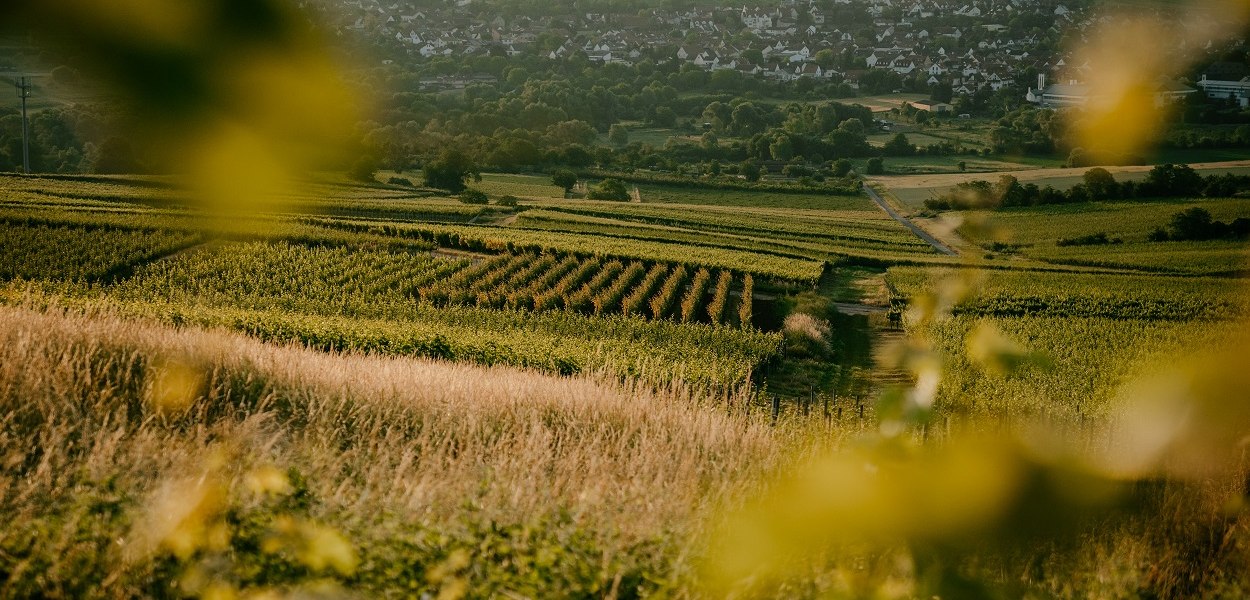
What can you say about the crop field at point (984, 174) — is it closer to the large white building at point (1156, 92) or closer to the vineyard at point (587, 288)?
the vineyard at point (587, 288)

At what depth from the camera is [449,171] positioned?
76.8 metres

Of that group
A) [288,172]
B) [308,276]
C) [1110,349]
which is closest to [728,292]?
[1110,349]

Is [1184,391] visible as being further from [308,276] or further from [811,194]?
[811,194]

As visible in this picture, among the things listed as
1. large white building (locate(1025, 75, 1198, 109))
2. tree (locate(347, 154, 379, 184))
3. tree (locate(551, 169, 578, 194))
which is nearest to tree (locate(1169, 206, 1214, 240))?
tree (locate(551, 169, 578, 194))

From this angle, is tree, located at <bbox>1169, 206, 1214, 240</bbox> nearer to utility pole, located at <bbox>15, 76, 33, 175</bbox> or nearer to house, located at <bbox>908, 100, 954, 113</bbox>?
house, located at <bbox>908, 100, 954, 113</bbox>

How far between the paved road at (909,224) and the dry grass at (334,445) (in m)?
51.3

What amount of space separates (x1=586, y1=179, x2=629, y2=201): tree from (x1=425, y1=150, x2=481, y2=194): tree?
1133 cm

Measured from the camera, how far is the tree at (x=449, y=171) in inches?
2985

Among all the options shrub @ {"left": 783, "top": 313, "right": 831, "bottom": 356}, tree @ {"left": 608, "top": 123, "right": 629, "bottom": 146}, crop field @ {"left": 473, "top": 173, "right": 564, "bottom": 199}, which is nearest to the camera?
shrub @ {"left": 783, "top": 313, "right": 831, "bottom": 356}

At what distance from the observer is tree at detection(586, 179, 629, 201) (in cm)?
7962

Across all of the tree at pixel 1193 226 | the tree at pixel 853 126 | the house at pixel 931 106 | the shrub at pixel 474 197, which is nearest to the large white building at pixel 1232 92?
the tree at pixel 1193 226

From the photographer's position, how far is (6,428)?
4512 millimetres

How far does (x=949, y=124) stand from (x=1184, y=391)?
12382cm

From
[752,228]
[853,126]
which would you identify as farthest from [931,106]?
[752,228]
